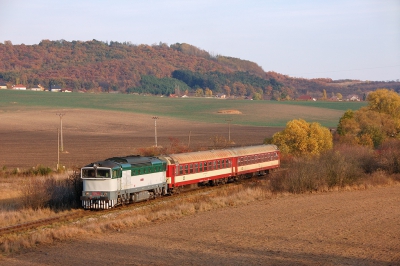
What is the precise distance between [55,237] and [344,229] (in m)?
11.7

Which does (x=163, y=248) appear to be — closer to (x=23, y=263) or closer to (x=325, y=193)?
(x=23, y=263)

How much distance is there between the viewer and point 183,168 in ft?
121

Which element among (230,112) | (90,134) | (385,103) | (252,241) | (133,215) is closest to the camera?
(252,241)

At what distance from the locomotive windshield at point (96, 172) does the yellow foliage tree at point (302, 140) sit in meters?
36.1

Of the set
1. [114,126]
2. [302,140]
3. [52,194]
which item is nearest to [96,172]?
[52,194]

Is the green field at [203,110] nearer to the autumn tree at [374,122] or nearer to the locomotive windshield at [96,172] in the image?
the autumn tree at [374,122]

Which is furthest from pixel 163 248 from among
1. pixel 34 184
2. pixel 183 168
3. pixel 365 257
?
pixel 183 168

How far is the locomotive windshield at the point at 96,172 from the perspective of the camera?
29523 mm

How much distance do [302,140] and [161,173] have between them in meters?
32.2

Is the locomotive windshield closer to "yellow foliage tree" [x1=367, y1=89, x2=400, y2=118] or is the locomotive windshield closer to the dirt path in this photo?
the dirt path

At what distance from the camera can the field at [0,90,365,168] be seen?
246 ft

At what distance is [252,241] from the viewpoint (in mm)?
21859

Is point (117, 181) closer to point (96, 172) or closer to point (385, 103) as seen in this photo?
point (96, 172)

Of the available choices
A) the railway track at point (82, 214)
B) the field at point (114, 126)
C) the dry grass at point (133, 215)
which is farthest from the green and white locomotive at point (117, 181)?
the field at point (114, 126)
